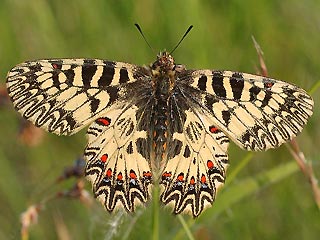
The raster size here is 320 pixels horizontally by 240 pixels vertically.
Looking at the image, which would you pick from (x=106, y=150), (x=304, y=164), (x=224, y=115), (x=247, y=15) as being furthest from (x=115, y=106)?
(x=247, y=15)

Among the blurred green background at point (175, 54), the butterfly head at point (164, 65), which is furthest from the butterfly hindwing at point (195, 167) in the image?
the blurred green background at point (175, 54)

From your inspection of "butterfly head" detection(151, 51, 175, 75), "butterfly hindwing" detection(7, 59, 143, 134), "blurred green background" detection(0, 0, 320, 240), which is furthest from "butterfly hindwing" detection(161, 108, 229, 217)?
"blurred green background" detection(0, 0, 320, 240)

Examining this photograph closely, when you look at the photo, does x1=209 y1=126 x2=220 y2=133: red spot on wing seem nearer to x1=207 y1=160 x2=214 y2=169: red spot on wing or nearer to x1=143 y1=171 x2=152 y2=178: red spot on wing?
x1=207 y1=160 x2=214 y2=169: red spot on wing

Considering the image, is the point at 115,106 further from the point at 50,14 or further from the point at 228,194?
the point at 50,14

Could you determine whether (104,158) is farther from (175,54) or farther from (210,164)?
(175,54)

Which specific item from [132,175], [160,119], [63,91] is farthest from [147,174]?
[63,91]

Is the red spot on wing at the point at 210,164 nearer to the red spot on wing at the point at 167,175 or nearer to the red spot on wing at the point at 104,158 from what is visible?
the red spot on wing at the point at 167,175
